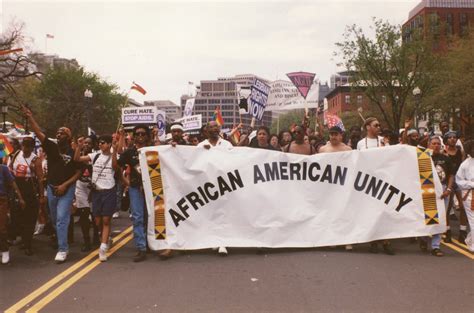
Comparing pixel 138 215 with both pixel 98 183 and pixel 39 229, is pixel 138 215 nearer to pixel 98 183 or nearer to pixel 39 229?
pixel 98 183

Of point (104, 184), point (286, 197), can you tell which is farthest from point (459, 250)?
point (104, 184)

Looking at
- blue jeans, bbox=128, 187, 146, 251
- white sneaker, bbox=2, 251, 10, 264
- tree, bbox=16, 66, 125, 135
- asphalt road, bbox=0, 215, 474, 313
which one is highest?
tree, bbox=16, 66, 125, 135

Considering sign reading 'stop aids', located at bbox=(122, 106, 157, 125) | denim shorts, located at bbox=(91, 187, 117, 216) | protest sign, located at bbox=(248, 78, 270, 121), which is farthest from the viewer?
sign reading 'stop aids', located at bbox=(122, 106, 157, 125)

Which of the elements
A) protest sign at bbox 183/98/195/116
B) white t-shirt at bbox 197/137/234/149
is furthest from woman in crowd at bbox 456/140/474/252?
protest sign at bbox 183/98/195/116

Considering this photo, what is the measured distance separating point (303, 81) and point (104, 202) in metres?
7.39

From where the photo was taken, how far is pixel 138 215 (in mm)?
7418

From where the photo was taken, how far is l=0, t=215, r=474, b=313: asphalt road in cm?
505

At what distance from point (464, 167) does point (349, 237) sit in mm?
2164

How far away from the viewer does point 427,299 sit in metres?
5.18

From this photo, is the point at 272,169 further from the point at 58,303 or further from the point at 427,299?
the point at 58,303

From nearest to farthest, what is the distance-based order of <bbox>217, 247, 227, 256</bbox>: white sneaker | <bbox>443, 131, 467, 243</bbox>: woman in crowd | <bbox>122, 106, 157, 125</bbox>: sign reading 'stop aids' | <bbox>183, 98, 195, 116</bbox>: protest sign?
<bbox>217, 247, 227, 256</bbox>: white sneaker
<bbox>443, 131, 467, 243</bbox>: woman in crowd
<bbox>122, 106, 157, 125</bbox>: sign reading 'stop aids'
<bbox>183, 98, 195, 116</bbox>: protest sign

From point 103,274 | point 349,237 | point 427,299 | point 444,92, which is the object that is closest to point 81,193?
point 103,274

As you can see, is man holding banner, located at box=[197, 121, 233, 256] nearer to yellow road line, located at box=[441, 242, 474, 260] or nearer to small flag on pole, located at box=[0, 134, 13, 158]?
small flag on pole, located at box=[0, 134, 13, 158]

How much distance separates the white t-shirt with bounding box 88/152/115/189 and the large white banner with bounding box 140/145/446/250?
19.6 inches
